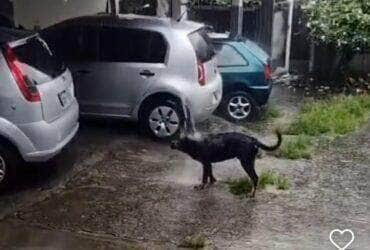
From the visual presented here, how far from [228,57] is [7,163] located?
4.47m

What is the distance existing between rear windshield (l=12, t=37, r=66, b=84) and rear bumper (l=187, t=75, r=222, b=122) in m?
1.95

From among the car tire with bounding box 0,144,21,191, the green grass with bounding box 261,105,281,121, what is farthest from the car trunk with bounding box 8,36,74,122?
the green grass with bounding box 261,105,281,121

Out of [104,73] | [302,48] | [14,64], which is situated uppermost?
[14,64]

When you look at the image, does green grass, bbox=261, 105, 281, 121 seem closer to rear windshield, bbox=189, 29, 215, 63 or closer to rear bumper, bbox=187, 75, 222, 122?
rear bumper, bbox=187, 75, 222, 122

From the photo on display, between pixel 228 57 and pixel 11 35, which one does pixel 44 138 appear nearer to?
pixel 11 35

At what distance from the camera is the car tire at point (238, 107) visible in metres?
→ 10.3

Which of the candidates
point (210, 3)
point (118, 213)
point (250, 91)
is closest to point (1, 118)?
point (118, 213)

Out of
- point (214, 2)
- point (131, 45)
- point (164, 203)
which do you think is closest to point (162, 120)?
point (131, 45)

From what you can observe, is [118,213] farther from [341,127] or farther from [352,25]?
[352,25]

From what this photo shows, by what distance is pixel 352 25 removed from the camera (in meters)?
13.3

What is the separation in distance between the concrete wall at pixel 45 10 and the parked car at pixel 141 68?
4.14 metres

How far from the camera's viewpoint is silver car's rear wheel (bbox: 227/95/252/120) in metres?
10.3

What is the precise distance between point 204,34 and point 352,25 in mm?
5086

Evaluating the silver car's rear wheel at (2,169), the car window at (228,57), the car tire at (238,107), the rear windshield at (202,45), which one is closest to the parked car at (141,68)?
the rear windshield at (202,45)
